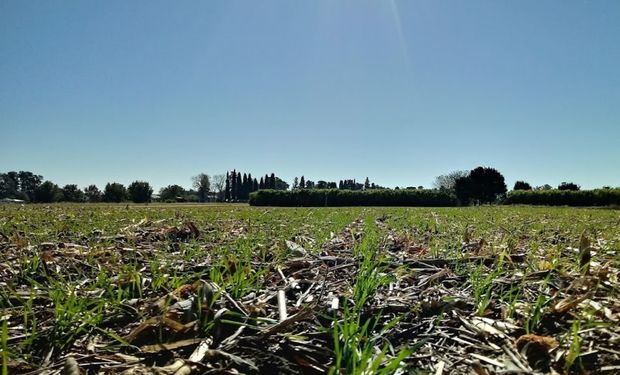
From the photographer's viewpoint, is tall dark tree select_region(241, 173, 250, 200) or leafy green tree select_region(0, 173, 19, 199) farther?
tall dark tree select_region(241, 173, 250, 200)

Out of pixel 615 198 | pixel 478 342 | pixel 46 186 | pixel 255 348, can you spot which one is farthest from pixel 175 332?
pixel 46 186

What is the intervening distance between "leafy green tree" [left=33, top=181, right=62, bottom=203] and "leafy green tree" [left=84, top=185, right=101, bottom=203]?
18.4 feet

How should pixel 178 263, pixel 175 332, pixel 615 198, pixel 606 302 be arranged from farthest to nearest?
pixel 615 198 < pixel 178 263 < pixel 606 302 < pixel 175 332

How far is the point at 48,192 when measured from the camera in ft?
230

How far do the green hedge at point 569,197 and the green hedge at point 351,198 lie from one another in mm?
9220

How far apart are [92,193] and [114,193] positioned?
11433 mm

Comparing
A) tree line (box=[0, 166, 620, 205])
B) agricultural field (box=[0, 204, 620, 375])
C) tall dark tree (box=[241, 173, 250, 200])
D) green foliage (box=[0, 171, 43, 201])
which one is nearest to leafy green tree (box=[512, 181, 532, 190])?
tree line (box=[0, 166, 620, 205])

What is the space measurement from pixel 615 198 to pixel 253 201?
42.4 m

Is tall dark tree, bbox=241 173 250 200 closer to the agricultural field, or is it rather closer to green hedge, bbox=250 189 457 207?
green hedge, bbox=250 189 457 207

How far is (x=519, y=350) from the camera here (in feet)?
4.02

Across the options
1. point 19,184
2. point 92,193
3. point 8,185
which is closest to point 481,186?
point 92,193

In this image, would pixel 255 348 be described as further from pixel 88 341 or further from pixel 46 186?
pixel 46 186

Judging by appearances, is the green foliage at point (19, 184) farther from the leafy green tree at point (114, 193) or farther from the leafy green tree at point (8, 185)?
the leafy green tree at point (114, 193)

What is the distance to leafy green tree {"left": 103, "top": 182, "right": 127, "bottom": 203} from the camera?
71875mm
